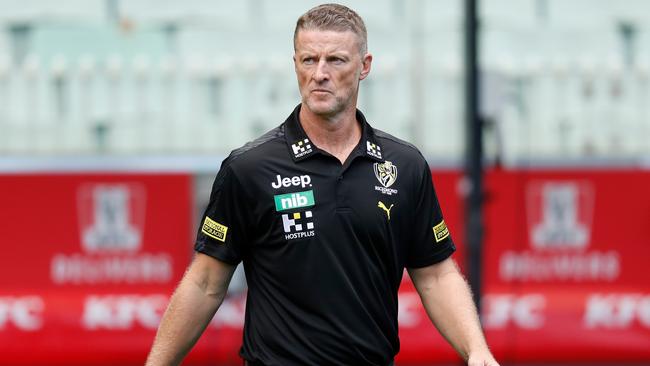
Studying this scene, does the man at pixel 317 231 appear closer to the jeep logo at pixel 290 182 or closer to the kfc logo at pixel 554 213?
the jeep logo at pixel 290 182

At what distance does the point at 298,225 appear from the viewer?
4281 mm

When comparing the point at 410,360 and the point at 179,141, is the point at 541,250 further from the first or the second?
the point at 179,141

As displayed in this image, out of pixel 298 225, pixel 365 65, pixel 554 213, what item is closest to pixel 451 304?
pixel 298 225

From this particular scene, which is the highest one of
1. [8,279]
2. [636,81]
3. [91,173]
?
[636,81]

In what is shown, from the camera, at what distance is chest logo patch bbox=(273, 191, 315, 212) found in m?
4.28

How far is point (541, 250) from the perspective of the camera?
31.0ft

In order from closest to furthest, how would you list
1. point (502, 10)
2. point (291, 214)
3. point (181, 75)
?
1. point (291, 214)
2. point (181, 75)
3. point (502, 10)

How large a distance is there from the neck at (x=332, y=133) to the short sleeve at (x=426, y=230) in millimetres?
258

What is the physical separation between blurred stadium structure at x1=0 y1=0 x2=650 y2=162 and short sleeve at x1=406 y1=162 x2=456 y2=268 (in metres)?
4.87

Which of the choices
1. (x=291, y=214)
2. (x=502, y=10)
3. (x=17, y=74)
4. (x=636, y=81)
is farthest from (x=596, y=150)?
(x=291, y=214)

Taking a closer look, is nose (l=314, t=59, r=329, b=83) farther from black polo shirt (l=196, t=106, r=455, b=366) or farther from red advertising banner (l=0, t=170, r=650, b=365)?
red advertising banner (l=0, t=170, r=650, b=365)

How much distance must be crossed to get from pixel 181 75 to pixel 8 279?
1.85 meters

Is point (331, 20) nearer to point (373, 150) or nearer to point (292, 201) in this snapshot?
point (373, 150)

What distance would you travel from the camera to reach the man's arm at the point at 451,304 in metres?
4.41
